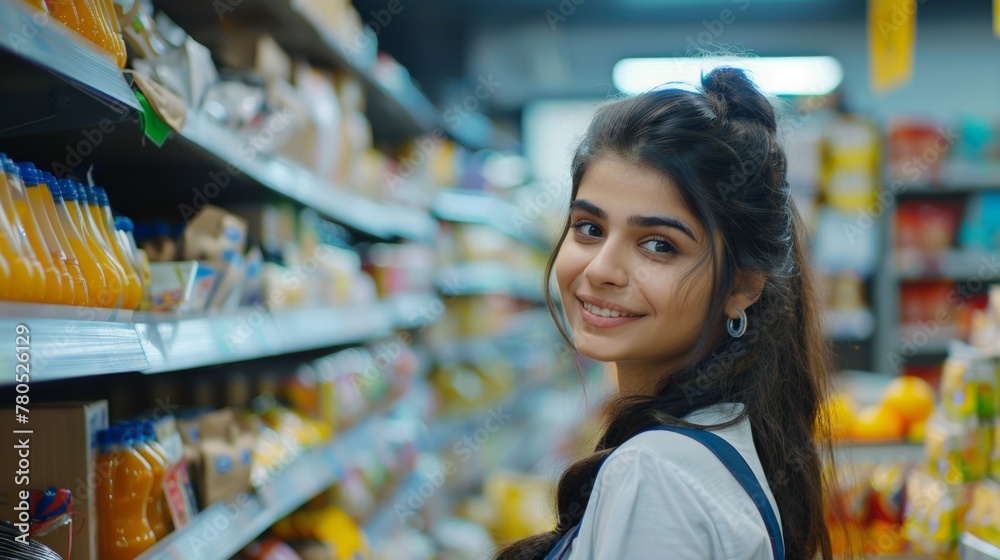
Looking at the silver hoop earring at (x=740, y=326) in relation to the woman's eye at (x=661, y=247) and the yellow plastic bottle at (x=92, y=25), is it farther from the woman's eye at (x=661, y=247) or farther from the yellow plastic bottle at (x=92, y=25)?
the yellow plastic bottle at (x=92, y=25)

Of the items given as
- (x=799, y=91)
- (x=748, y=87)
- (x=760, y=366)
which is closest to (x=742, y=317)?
(x=760, y=366)

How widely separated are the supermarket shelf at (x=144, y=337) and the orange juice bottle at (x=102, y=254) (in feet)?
0.08

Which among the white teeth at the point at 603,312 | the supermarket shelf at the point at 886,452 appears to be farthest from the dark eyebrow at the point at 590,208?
the supermarket shelf at the point at 886,452

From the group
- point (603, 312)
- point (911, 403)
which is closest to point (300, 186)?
point (603, 312)

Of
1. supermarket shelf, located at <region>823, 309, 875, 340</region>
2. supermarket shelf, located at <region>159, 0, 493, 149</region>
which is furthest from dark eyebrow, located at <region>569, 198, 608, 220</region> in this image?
supermarket shelf, located at <region>823, 309, 875, 340</region>

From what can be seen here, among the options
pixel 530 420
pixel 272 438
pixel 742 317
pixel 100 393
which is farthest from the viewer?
pixel 530 420

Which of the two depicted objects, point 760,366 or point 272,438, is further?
point 272,438

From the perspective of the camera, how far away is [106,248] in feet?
4.26

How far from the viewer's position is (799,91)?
7.16m

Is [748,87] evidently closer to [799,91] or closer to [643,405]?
[643,405]

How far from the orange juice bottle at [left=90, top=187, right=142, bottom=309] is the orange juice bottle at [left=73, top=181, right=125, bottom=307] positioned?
1 cm

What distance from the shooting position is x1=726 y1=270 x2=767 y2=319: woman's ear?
1364 millimetres

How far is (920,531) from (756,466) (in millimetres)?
1486

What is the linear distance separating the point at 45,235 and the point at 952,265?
4.71m
